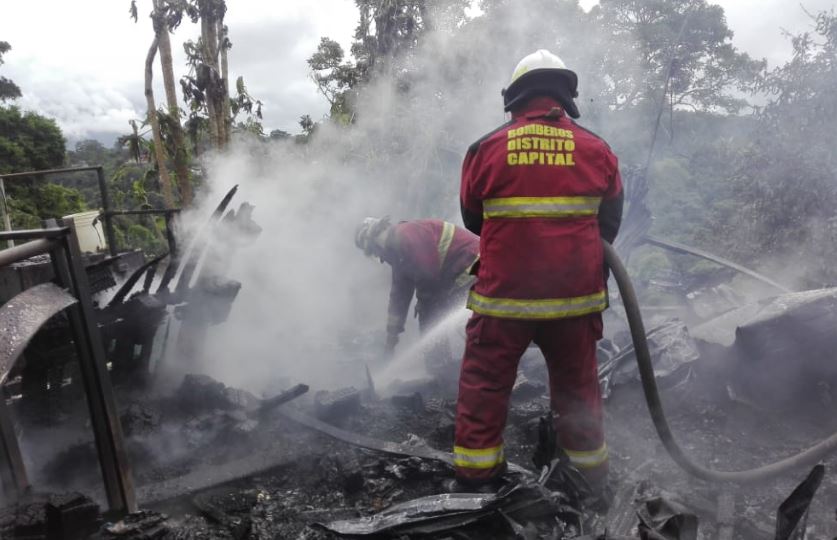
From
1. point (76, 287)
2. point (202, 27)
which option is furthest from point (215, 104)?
point (76, 287)

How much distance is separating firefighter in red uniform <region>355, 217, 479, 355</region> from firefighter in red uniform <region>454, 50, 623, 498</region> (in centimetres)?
193

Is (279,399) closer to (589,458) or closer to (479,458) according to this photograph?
(479,458)

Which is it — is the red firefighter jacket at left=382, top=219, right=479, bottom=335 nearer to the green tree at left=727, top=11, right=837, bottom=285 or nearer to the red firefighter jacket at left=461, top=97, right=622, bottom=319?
the red firefighter jacket at left=461, top=97, right=622, bottom=319

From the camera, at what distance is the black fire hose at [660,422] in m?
2.92

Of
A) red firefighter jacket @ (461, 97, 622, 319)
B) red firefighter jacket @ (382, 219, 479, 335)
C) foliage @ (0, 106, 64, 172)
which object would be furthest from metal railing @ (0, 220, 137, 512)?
foliage @ (0, 106, 64, 172)

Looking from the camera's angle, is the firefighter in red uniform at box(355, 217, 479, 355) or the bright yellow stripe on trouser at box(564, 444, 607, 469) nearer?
the bright yellow stripe on trouser at box(564, 444, 607, 469)

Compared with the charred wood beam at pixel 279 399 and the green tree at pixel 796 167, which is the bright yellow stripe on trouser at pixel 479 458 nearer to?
the charred wood beam at pixel 279 399

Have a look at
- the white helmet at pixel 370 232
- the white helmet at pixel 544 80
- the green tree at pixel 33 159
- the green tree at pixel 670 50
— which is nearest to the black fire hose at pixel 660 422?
the white helmet at pixel 544 80

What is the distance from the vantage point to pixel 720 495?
301cm

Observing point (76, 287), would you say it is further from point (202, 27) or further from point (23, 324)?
point (202, 27)

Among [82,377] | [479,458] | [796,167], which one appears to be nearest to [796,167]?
[796,167]

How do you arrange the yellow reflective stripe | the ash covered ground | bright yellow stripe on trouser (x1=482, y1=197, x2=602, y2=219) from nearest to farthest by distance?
bright yellow stripe on trouser (x1=482, y1=197, x2=602, y2=219), the ash covered ground, the yellow reflective stripe

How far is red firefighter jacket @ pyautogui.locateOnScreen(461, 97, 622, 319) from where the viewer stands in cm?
264

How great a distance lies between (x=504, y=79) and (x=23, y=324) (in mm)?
10315
